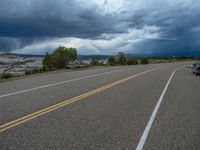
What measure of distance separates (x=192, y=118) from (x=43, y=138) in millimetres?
4638

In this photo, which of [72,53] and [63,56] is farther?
[72,53]

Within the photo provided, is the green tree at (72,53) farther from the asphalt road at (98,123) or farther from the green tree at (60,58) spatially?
the asphalt road at (98,123)

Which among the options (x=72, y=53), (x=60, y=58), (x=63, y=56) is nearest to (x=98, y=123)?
(x=60, y=58)

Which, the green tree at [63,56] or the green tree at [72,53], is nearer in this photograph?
the green tree at [63,56]

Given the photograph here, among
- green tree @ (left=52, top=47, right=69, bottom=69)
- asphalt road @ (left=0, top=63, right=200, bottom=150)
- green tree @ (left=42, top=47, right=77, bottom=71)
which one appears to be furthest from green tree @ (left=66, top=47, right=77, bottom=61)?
asphalt road @ (left=0, top=63, right=200, bottom=150)

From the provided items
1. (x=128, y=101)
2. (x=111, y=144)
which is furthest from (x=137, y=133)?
(x=128, y=101)

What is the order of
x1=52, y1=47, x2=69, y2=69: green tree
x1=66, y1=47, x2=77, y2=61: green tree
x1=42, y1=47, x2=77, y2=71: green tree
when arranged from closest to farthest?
x1=52, y1=47, x2=69, y2=69: green tree → x1=42, y1=47, x2=77, y2=71: green tree → x1=66, y1=47, x2=77, y2=61: green tree

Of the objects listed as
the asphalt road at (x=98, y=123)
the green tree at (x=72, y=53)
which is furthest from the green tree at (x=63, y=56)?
the asphalt road at (x=98, y=123)

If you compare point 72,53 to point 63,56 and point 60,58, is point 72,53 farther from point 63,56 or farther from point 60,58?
point 60,58

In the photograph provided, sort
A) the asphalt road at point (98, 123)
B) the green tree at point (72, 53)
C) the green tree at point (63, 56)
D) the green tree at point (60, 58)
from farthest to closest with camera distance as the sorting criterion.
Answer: the green tree at point (72, 53) < the green tree at point (63, 56) < the green tree at point (60, 58) < the asphalt road at point (98, 123)

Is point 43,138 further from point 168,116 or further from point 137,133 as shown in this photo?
point 168,116

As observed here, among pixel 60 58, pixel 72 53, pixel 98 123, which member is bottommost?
pixel 60 58

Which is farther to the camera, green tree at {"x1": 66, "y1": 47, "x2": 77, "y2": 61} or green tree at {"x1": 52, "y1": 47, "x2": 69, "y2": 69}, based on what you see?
green tree at {"x1": 66, "y1": 47, "x2": 77, "y2": 61}

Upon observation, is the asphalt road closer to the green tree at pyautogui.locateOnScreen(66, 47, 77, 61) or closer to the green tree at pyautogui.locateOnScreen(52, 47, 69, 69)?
the green tree at pyautogui.locateOnScreen(52, 47, 69, 69)
